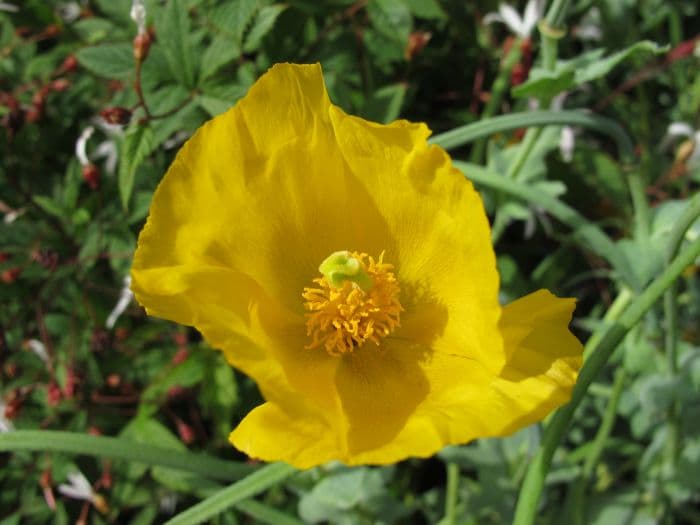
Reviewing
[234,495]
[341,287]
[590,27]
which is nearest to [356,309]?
[341,287]

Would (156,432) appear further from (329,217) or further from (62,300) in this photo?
(329,217)

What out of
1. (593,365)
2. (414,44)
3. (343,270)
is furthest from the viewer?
(414,44)

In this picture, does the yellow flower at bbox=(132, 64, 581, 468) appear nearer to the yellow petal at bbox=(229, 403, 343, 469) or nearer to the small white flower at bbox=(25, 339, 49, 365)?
the yellow petal at bbox=(229, 403, 343, 469)

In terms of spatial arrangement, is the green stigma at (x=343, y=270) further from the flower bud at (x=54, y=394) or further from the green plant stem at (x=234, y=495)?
the flower bud at (x=54, y=394)

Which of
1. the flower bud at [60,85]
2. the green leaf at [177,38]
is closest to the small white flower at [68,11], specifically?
the flower bud at [60,85]

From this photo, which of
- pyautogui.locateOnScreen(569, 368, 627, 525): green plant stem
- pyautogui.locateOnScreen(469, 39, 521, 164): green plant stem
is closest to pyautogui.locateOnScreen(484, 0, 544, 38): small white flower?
pyautogui.locateOnScreen(469, 39, 521, 164): green plant stem

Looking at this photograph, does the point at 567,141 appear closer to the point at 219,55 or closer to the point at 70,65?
the point at 219,55

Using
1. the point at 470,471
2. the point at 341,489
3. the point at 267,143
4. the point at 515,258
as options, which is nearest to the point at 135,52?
the point at 267,143
